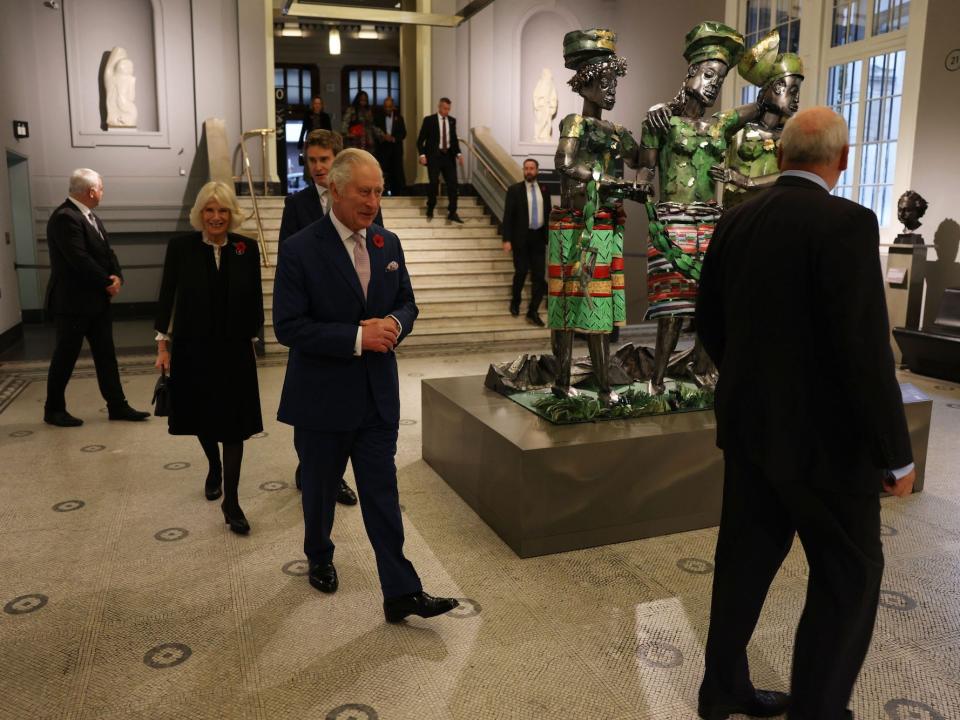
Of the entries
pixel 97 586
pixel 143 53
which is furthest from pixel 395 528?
pixel 143 53

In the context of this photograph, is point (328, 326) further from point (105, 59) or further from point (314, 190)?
point (105, 59)

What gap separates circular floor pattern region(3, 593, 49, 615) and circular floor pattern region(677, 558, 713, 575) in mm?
2518

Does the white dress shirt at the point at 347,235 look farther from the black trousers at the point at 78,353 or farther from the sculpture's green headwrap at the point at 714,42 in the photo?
the black trousers at the point at 78,353

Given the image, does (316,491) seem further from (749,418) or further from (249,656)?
(749,418)

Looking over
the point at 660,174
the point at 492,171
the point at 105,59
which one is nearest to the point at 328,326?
the point at 660,174

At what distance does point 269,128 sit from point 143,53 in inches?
86.9

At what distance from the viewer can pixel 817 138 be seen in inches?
79.9

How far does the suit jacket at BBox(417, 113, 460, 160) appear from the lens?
11.4m

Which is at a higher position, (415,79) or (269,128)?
(415,79)

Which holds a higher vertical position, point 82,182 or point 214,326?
point 82,182

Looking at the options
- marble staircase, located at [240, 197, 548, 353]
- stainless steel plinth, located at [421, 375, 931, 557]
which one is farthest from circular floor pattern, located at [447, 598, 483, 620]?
marble staircase, located at [240, 197, 548, 353]

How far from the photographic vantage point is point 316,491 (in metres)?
3.07

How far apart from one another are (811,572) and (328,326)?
5.33 feet

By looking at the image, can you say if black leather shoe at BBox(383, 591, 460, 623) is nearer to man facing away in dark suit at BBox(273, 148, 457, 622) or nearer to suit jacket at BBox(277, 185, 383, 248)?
man facing away in dark suit at BBox(273, 148, 457, 622)
